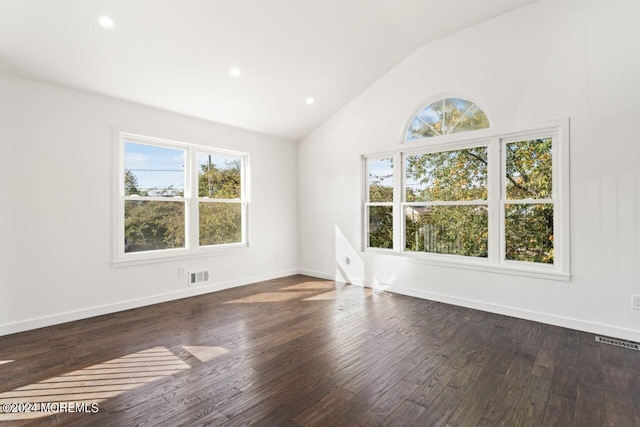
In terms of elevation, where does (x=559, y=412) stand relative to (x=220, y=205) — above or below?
below

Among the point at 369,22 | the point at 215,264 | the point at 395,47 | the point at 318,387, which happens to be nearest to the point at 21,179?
the point at 215,264

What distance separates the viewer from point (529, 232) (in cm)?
368

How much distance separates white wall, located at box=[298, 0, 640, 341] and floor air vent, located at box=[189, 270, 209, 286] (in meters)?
2.82

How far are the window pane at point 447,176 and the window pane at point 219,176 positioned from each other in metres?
2.79

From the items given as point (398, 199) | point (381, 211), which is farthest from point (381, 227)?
point (398, 199)

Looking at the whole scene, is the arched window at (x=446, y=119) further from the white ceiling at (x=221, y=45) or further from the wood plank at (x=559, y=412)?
the wood plank at (x=559, y=412)

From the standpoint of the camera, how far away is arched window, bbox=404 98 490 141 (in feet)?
13.2

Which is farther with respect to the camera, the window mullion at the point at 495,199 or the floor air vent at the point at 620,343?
the window mullion at the point at 495,199

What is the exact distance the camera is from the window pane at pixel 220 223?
4.82 m

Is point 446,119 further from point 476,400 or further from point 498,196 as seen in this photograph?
point 476,400

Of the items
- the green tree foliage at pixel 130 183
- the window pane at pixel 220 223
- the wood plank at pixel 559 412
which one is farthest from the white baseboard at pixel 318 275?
the wood plank at pixel 559 412

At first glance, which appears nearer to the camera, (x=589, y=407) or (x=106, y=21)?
(x=589, y=407)

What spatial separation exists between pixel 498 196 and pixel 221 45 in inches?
144

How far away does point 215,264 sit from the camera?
4.87 meters
